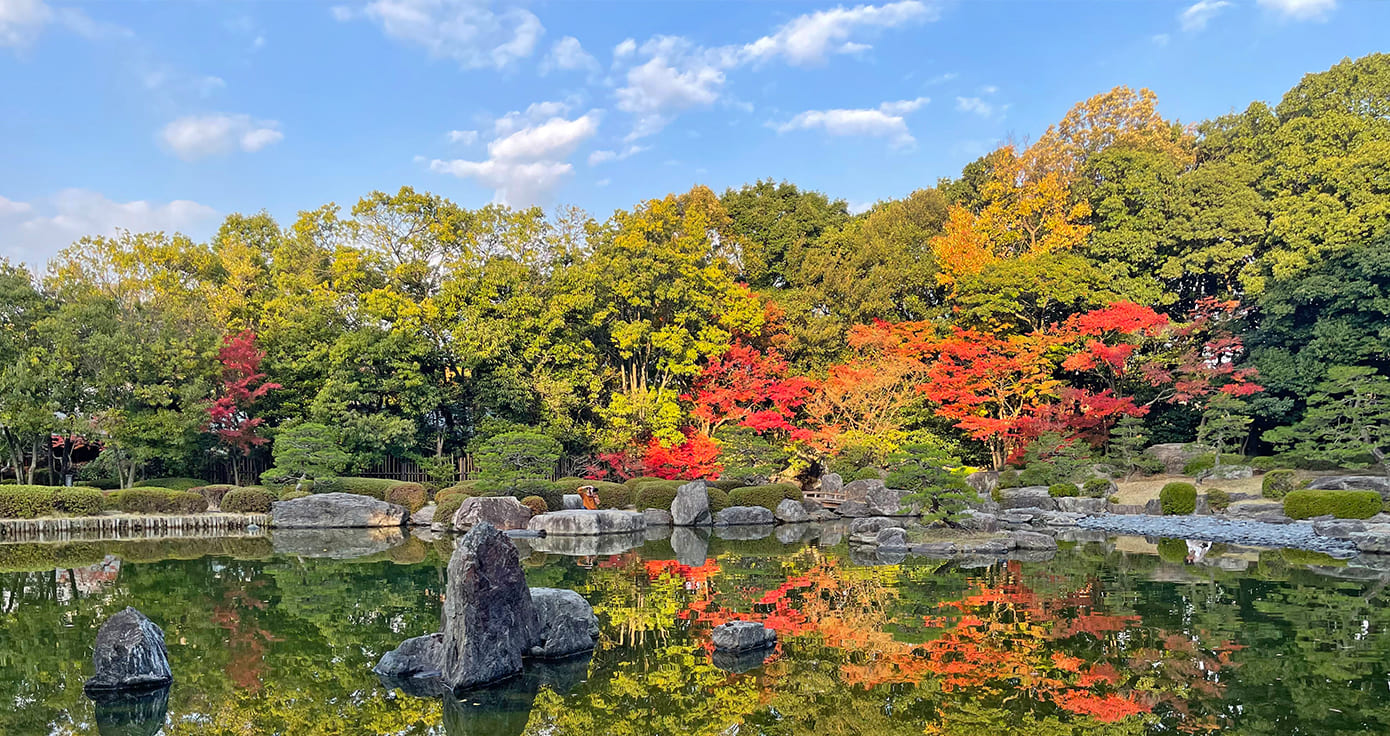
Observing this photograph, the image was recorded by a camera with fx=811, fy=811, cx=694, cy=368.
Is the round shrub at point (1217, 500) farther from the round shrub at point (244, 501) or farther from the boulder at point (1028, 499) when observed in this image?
the round shrub at point (244, 501)

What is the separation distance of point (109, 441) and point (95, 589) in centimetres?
1156

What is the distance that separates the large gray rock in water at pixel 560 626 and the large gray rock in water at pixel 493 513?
10.5 metres

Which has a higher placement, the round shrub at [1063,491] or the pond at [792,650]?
the pond at [792,650]

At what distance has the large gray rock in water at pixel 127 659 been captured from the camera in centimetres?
637

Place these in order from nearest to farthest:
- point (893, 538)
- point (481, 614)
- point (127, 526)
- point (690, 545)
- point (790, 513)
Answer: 1. point (481, 614)
2. point (893, 538)
3. point (690, 545)
4. point (127, 526)
5. point (790, 513)

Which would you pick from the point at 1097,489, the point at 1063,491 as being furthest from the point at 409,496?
the point at 1097,489

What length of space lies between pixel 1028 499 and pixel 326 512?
1745cm

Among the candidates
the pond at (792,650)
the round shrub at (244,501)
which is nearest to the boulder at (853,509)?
the pond at (792,650)

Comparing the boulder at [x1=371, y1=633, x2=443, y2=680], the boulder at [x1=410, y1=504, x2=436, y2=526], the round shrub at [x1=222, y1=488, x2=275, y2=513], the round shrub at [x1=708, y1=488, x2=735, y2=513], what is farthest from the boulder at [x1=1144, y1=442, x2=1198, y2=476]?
the round shrub at [x1=222, y1=488, x2=275, y2=513]

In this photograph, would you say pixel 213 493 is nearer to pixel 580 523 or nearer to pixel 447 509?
pixel 447 509

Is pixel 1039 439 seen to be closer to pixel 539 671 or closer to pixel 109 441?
pixel 539 671

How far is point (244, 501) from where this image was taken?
2003 centimetres

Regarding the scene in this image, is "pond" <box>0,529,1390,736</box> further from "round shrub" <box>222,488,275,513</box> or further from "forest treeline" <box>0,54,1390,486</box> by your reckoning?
"forest treeline" <box>0,54,1390,486</box>

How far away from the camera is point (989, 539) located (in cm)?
1459
